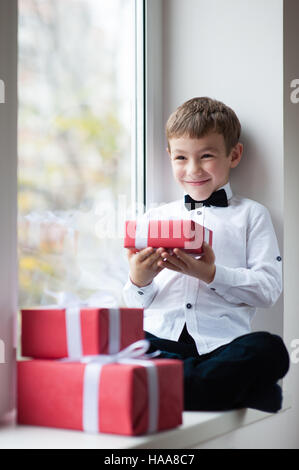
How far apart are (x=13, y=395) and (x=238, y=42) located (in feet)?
3.41

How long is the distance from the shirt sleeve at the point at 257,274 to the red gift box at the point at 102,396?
1.28ft

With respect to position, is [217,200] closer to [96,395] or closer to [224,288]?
[224,288]

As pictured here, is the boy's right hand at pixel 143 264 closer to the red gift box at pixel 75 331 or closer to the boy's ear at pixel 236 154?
the red gift box at pixel 75 331

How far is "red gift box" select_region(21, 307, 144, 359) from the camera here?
1.08 metres

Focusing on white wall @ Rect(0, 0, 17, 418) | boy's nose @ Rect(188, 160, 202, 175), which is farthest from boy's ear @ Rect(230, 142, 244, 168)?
white wall @ Rect(0, 0, 17, 418)

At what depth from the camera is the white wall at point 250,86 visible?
160 cm

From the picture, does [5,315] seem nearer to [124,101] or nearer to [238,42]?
[124,101]

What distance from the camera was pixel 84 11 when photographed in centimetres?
155

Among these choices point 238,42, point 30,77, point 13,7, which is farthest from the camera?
point 238,42

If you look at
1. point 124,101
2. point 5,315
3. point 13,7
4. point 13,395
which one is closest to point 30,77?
point 13,7

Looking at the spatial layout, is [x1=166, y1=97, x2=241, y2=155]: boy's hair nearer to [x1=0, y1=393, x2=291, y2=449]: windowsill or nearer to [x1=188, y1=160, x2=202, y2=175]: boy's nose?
[x1=188, y1=160, x2=202, y2=175]: boy's nose

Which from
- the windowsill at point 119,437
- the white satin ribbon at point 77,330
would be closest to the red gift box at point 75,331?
the white satin ribbon at point 77,330

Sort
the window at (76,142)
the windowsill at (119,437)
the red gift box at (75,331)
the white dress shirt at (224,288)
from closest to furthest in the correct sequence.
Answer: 1. the windowsill at (119,437)
2. the red gift box at (75,331)
3. the window at (76,142)
4. the white dress shirt at (224,288)

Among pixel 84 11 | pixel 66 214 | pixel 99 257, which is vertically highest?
pixel 84 11
